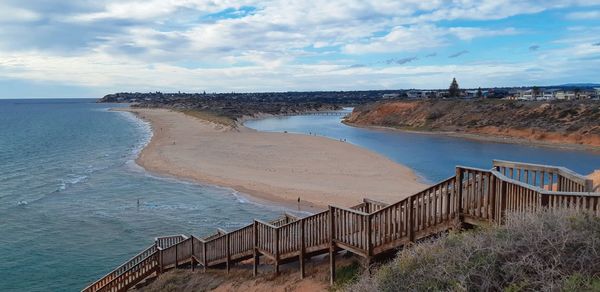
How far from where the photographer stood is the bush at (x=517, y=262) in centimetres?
523

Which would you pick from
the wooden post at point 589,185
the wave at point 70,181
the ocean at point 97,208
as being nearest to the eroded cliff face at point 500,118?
the ocean at point 97,208

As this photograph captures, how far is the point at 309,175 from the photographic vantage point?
111 ft

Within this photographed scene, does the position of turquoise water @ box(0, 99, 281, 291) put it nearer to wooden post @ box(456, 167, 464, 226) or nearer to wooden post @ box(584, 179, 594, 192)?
wooden post @ box(456, 167, 464, 226)

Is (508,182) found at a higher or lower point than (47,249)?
higher

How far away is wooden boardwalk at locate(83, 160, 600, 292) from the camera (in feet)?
25.5

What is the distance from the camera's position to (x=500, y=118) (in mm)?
75500

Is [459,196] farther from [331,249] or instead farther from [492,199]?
[331,249]

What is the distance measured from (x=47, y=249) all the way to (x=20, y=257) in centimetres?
101

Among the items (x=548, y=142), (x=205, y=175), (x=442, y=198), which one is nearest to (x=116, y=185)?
(x=205, y=175)

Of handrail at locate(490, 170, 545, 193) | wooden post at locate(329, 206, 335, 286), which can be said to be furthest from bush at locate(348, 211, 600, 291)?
wooden post at locate(329, 206, 335, 286)

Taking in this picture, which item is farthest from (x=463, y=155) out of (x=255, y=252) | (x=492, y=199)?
(x=492, y=199)

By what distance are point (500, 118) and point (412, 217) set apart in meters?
71.4

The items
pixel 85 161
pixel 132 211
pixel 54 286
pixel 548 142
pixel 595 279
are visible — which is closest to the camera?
pixel 595 279

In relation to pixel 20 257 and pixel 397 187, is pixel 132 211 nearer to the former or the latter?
pixel 20 257
